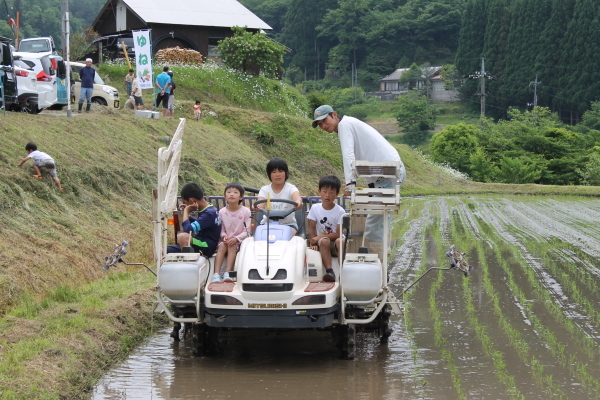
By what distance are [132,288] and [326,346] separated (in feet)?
11.3

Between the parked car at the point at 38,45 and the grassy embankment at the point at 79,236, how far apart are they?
12.8ft

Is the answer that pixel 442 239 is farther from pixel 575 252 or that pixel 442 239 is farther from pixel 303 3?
pixel 303 3

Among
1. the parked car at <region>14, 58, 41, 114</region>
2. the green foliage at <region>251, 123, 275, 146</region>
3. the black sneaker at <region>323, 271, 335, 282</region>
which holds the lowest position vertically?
the black sneaker at <region>323, 271, 335, 282</region>

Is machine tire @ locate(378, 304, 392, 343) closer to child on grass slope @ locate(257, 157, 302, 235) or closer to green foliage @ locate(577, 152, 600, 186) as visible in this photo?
child on grass slope @ locate(257, 157, 302, 235)

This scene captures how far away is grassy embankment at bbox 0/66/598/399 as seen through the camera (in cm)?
774

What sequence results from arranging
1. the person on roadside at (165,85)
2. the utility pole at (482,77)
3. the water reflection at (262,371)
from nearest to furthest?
the water reflection at (262,371) < the person on roadside at (165,85) < the utility pole at (482,77)

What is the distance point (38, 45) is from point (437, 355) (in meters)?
24.5

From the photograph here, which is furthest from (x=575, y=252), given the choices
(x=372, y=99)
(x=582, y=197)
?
(x=372, y=99)

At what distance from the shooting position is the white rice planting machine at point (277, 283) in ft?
25.6

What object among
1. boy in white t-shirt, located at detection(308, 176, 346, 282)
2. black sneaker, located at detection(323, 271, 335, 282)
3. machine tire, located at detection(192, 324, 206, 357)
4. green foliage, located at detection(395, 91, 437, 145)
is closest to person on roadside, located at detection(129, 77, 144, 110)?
boy in white t-shirt, located at detection(308, 176, 346, 282)

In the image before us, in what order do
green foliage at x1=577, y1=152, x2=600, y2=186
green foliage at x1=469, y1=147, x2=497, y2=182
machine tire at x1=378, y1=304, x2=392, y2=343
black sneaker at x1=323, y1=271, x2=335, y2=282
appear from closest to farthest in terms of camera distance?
black sneaker at x1=323, y1=271, x2=335, y2=282 → machine tire at x1=378, y1=304, x2=392, y2=343 → green foliage at x1=577, y1=152, x2=600, y2=186 → green foliage at x1=469, y1=147, x2=497, y2=182

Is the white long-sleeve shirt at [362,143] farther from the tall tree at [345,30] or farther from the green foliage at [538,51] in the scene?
the tall tree at [345,30]

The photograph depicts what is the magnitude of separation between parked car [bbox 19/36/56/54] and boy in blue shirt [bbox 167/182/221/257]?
21.8 meters

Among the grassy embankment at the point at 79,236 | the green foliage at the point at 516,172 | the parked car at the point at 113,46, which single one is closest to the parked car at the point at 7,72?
the grassy embankment at the point at 79,236
